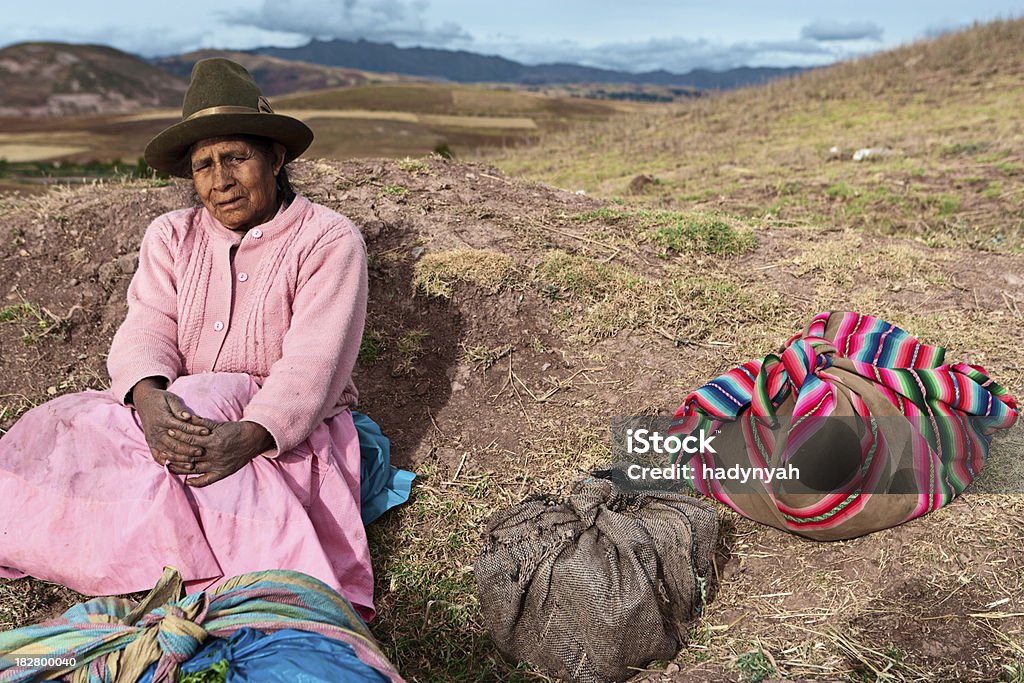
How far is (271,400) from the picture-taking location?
2367 millimetres

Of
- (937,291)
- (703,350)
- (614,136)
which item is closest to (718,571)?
(703,350)

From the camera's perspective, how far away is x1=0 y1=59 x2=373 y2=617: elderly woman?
7.44 feet

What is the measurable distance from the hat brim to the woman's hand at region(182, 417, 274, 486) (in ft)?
3.14

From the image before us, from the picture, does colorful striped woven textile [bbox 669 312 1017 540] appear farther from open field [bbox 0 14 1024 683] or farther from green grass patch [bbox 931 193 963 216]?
green grass patch [bbox 931 193 963 216]

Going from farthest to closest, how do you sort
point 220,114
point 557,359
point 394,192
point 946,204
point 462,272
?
point 946,204 → point 394,192 → point 462,272 → point 557,359 → point 220,114

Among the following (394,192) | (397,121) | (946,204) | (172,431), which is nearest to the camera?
(172,431)

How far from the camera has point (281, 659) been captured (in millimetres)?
1573

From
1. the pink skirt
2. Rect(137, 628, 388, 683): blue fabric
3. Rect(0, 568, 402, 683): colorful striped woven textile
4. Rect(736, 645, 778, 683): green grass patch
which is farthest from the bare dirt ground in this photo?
Rect(137, 628, 388, 683): blue fabric

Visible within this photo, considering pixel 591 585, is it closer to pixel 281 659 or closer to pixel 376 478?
pixel 281 659

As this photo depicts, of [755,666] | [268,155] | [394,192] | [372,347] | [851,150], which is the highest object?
[268,155]

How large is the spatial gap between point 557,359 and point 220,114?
2080mm

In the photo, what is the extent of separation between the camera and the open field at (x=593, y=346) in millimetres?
2504

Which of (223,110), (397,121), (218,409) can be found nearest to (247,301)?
(218,409)

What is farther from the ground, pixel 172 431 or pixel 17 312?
pixel 172 431
